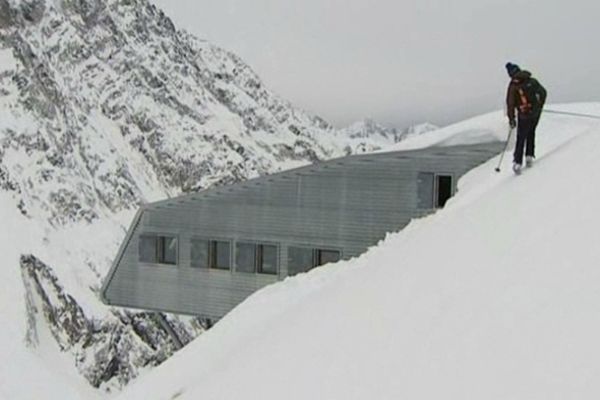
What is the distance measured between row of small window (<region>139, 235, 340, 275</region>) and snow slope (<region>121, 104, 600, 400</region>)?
909 cm

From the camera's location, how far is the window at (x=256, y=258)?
20.8 m

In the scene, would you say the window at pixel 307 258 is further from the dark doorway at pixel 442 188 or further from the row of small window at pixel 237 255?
the dark doorway at pixel 442 188

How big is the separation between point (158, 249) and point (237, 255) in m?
2.71

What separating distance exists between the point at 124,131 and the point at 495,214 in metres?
135

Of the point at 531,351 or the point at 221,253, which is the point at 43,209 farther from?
the point at 531,351

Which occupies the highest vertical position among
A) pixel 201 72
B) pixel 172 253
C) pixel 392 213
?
pixel 201 72

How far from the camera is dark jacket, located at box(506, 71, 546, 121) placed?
11.1 meters

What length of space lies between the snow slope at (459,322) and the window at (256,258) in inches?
379

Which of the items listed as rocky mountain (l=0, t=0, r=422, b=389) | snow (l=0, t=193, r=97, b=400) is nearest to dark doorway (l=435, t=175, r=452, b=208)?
rocky mountain (l=0, t=0, r=422, b=389)

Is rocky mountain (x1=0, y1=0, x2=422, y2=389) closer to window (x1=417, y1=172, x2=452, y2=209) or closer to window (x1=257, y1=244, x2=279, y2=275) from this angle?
window (x1=257, y1=244, x2=279, y2=275)

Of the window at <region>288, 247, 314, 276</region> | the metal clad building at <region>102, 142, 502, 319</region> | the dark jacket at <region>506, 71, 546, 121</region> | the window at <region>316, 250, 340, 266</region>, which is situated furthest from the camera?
the window at <region>288, 247, 314, 276</region>

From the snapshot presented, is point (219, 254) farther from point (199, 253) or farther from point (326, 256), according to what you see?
point (326, 256)

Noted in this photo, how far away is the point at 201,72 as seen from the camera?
191 metres

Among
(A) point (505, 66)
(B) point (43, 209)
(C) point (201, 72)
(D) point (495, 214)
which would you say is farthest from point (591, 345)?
(C) point (201, 72)
